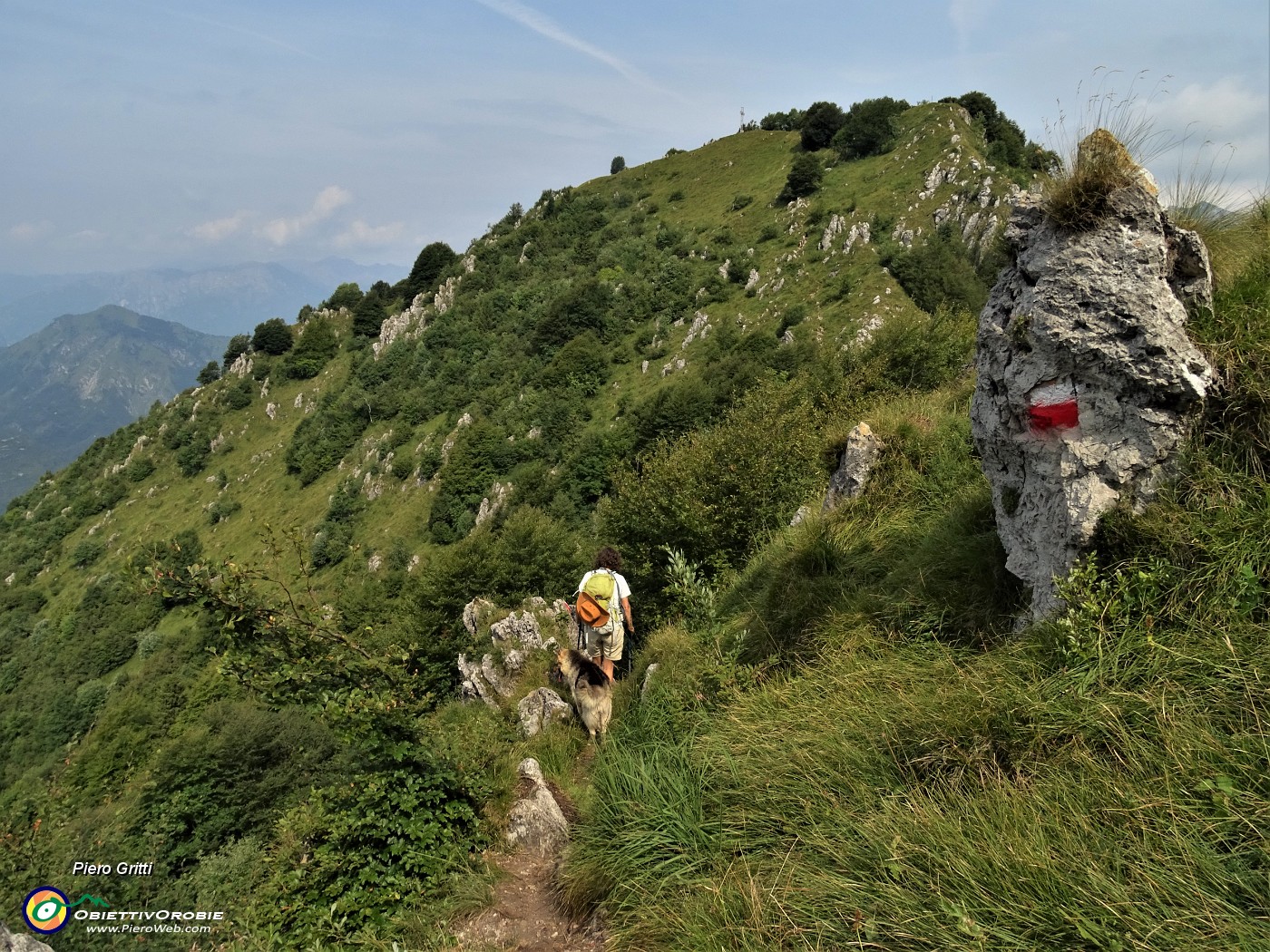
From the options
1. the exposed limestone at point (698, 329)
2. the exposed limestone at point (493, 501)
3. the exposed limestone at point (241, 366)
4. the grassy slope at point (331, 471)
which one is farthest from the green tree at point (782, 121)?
the exposed limestone at point (241, 366)

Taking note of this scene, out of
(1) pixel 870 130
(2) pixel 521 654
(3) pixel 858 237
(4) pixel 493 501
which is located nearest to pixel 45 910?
(2) pixel 521 654

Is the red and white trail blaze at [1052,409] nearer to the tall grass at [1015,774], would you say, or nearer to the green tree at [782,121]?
the tall grass at [1015,774]

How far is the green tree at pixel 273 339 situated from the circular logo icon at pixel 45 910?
329 ft

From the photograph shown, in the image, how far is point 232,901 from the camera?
533 centimetres

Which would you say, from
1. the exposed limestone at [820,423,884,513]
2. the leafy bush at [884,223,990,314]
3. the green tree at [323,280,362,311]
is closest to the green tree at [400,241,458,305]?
the green tree at [323,280,362,311]

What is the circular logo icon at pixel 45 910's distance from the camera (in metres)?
5.61

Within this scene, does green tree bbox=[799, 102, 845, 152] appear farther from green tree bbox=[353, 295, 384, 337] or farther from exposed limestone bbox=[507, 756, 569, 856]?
exposed limestone bbox=[507, 756, 569, 856]

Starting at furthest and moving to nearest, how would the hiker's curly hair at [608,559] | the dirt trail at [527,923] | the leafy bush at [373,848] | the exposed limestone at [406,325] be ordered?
1. the exposed limestone at [406,325]
2. the hiker's curly hair at [608,559]
3. the leafy bush at [373,848]
4. the dirt trail at [527,923]

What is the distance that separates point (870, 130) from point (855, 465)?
72.1 metres

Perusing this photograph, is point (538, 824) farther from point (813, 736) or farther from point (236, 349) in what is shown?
point (236, 349)

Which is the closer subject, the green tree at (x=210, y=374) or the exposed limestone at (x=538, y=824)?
the exposed limestone at (x=538, y=824)

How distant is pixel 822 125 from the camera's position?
71.9 m

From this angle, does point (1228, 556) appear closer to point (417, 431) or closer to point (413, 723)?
point (413, 723)

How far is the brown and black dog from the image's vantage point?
6.52 metres
